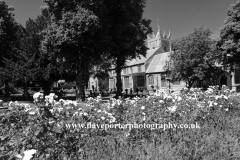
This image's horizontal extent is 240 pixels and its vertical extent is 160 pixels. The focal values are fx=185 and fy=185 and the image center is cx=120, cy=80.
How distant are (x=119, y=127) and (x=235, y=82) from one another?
36.2 meters

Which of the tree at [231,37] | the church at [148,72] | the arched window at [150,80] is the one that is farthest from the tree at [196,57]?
the arched window at [150,80]

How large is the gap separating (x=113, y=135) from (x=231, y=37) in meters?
24.9

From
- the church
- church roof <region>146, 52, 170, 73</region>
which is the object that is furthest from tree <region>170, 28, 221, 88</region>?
church roof <region>146, 52, 170, 73</region>

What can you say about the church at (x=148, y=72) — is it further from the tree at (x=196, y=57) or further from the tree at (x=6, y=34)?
the tree at (x=6, y=34)

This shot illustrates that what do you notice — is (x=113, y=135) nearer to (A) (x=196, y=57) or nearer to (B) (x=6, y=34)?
(A) (x=196, y=57)

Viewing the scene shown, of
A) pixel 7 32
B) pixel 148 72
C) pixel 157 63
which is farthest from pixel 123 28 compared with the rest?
pixel 157 63

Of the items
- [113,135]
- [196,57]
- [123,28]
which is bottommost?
[113,135]

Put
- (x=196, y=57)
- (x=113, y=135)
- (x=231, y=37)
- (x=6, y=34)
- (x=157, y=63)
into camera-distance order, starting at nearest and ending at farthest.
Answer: (x=113, y=135)
(x=196, y=57)
(x=231, y=37)
(x=6, y=34)
(x=157, y=63)

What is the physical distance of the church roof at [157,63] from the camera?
4679cm

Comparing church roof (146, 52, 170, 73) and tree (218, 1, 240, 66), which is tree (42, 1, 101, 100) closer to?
tree (218, 1, 240, 66)

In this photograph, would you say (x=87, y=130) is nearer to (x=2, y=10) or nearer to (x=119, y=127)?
(x=119, y=127)

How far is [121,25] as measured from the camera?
20172 millimetres

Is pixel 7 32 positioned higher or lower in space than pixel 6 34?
higher

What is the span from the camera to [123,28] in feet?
65.7
